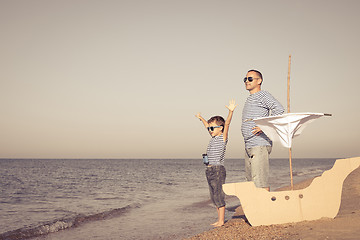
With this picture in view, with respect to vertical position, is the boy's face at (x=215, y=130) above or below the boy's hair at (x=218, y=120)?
below

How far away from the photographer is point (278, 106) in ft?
14.8

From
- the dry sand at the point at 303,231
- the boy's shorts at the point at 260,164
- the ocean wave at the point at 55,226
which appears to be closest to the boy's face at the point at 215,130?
the boy's shorts at the point at 260,164

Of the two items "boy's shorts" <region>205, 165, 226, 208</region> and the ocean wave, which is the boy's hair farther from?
the ocean wave

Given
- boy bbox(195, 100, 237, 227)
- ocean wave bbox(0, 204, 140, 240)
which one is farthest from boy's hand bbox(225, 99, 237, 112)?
ocean wave bbox(0, 204, 140, 240)

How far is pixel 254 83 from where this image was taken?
4.85 m

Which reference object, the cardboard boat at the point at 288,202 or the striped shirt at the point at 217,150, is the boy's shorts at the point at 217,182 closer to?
the striped shirt at the point at 217,150

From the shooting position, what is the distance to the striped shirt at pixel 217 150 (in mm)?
5371

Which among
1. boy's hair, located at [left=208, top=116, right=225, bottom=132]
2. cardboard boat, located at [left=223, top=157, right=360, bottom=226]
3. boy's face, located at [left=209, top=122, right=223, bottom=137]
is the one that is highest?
boy's hair, located at [left=208, top=116, right=225, bottom=132]

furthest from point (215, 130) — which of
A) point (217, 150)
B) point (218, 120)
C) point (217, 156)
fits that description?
point (217, 156)

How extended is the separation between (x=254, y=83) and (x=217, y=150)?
145cm

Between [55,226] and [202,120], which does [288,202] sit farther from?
[55,226]

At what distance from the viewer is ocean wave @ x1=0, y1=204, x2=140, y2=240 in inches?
300

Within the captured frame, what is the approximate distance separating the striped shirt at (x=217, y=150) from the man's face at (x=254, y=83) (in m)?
1.11

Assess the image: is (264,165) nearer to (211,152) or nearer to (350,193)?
(211,152)
